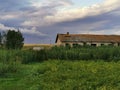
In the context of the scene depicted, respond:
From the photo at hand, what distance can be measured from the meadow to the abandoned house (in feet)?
60.1

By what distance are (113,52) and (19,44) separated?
1856 cm

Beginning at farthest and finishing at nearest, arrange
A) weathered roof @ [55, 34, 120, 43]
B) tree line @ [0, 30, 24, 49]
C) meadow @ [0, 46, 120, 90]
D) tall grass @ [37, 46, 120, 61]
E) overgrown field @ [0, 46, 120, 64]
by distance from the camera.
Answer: weathered roof @ [55, 34, 120, 43] → tree line @ [0, 30, 24, 49] → tall grass @ [37, 46, 120, 61] → overgrown field @ [0, 46, 120, 64] → meadow @ [0, 46, 120, 90]

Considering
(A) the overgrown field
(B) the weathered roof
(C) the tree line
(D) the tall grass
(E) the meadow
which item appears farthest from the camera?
(B) the weathered roof

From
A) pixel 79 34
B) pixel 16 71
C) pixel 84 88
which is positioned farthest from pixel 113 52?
pixel 79 34

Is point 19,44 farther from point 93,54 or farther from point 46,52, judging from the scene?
point 93,54

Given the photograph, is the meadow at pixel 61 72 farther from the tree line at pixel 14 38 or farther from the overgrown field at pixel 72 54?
the tree line at pixel 14 38

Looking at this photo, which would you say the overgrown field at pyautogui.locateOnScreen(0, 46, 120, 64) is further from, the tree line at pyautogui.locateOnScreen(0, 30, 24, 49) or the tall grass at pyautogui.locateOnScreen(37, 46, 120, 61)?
the tree line at pyautogui.locateOnScreen(0, 30, 24, 49)

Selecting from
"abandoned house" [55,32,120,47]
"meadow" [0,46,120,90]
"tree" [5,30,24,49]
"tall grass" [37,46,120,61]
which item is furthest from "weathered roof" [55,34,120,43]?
"tall grass" [37,46,120,61]

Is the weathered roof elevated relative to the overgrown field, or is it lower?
elevated

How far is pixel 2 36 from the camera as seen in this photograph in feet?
141

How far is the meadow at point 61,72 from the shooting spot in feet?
37.4

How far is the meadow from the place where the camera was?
1141 cm

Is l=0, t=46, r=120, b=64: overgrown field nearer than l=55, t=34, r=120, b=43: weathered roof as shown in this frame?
Yes

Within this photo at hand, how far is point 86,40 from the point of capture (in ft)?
170
